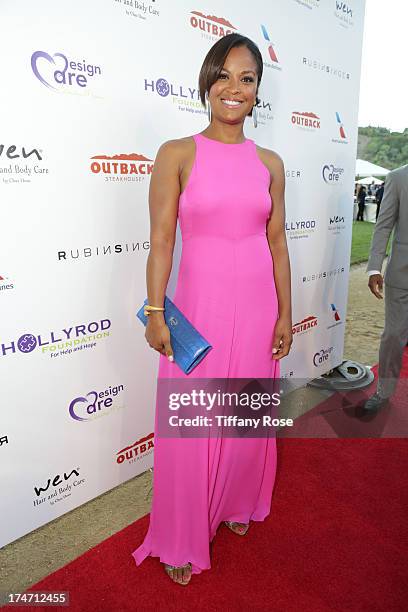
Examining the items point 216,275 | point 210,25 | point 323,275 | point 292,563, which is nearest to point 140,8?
point 210,25

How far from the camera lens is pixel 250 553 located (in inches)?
79.4

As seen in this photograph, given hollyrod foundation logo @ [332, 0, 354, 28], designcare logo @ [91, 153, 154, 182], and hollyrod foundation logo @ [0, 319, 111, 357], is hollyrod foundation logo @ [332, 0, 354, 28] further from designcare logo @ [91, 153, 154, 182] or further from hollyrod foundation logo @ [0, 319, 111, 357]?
hollyrod foundation logo @ [0, 319, 111, 357]

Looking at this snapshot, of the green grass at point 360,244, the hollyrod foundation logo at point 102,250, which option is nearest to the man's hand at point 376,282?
the hollyrod foundation logo at point 102,250

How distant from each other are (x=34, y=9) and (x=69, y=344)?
4.44ft

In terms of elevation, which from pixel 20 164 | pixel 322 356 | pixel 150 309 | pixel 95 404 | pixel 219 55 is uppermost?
pixel 219 55

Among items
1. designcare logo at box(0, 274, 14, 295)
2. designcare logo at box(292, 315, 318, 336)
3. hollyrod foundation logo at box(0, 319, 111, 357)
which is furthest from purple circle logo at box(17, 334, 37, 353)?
designcare logo at box(292, 315, 318, 336)

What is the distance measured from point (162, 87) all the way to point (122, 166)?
447mm

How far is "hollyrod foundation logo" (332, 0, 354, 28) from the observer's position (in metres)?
3.15

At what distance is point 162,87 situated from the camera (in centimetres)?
216

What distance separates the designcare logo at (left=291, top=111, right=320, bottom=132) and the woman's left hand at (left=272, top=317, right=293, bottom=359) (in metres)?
1.74

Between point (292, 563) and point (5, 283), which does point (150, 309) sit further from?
point (292, 563)

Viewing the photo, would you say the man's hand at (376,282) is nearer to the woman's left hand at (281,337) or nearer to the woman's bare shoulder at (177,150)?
the woman's left hand at (281,337)

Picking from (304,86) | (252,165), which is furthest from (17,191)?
(304,86)

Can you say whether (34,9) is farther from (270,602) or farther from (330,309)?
(330,309)
